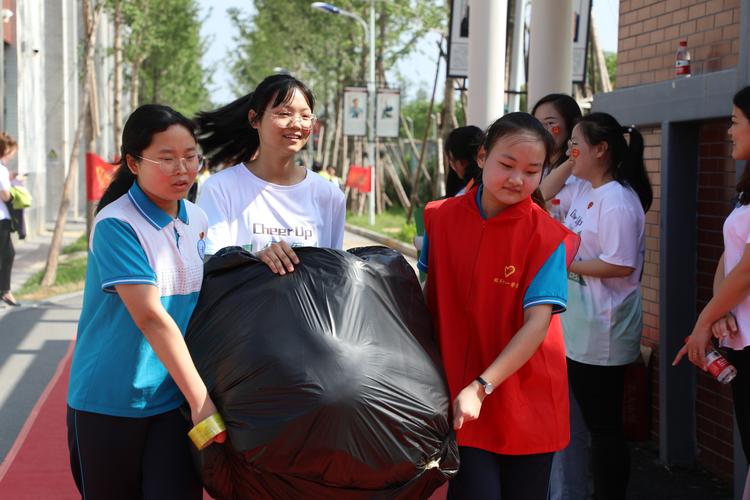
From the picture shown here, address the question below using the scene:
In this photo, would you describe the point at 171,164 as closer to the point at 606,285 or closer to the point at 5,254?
the point at 606,285

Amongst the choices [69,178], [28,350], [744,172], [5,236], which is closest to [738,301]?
[744,172]

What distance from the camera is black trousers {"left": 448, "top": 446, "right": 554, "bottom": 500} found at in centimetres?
269

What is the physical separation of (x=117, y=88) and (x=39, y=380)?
44.8 ft

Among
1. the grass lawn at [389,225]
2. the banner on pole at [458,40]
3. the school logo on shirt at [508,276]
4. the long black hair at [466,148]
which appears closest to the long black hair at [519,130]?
the school logo on shirt at [508,276]

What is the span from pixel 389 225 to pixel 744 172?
73.2 ft

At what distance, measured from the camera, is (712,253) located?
461cm

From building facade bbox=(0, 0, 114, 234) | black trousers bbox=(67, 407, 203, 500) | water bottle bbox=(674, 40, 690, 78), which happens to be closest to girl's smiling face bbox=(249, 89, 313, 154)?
black trousers bbox=(67, 407, 203, 500)

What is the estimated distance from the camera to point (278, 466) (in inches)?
88.1

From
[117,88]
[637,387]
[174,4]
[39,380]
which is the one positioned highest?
[174,4]

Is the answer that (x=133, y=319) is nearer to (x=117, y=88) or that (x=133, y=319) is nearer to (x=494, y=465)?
(x=494, y=465)

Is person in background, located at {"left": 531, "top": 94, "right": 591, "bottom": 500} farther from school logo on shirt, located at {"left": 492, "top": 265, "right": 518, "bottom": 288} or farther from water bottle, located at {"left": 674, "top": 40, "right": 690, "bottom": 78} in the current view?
school logo on shirt, located at {"left": 492, "top": 265, "right": 518, "bottom": 288}

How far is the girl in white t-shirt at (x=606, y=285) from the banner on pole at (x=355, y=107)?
65.7 ft

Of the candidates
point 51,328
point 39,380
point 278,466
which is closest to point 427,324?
point 278,466

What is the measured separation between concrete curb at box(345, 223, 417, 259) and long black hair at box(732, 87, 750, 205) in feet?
40.3
